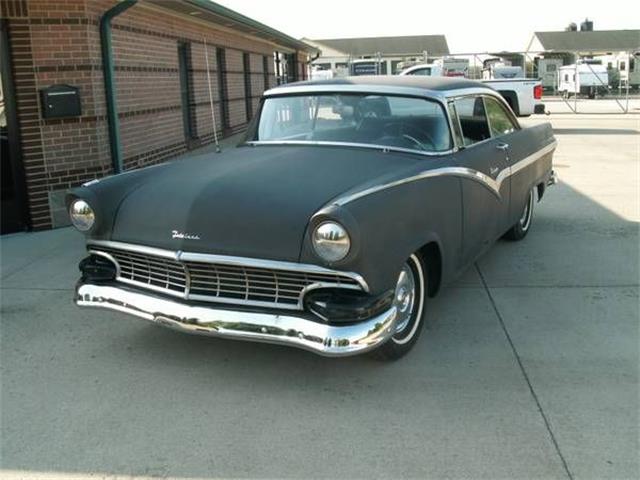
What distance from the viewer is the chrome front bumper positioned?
3.41 metres

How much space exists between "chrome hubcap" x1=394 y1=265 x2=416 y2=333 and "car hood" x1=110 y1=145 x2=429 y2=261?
1.96ft

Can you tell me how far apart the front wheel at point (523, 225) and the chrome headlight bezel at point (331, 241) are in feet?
11.9

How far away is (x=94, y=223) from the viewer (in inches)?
159

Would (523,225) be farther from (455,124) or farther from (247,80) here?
(247,80)

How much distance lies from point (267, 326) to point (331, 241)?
550 millimetres

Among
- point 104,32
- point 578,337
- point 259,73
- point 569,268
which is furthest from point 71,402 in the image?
point 259,73

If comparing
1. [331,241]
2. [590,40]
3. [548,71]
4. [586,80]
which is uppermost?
[590,40]

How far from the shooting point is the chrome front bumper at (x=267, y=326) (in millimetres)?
3410

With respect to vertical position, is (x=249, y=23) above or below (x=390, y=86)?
above

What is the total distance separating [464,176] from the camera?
15.2ft

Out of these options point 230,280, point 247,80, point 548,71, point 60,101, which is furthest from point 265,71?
point 548,71

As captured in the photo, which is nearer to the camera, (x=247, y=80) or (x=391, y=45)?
(x=247, y=80)

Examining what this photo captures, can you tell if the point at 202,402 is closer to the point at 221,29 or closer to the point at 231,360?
the point at 231,360

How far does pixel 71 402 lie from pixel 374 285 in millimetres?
1701
